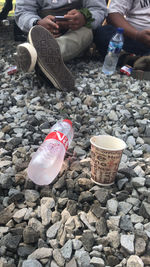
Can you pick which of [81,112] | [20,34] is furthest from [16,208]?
[20,34]

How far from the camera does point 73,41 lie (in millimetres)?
3064

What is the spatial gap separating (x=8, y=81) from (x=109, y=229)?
2.13m

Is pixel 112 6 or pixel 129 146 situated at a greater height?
pixel 112 6

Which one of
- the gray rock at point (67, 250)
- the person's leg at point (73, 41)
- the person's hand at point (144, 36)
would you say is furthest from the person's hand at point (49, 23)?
the gray rock at point (67, 250)

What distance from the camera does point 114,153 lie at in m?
1.33

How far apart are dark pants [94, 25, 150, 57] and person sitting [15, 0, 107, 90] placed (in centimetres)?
12

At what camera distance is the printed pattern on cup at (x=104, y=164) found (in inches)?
52.8

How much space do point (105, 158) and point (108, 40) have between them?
7.89 ft

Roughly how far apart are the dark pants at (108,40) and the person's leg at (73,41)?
167mm

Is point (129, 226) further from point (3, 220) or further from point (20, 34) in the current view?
point (20, 34)

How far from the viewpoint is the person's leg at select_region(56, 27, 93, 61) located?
3.00 metres

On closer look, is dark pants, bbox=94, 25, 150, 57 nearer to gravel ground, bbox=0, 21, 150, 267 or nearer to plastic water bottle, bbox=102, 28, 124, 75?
plastic water bottle, bbox=102, 28, 124, 75

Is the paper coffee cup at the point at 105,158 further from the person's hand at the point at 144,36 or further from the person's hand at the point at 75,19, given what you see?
the person's hand at the point at 144,36

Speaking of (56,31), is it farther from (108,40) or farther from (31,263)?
(31,263)
